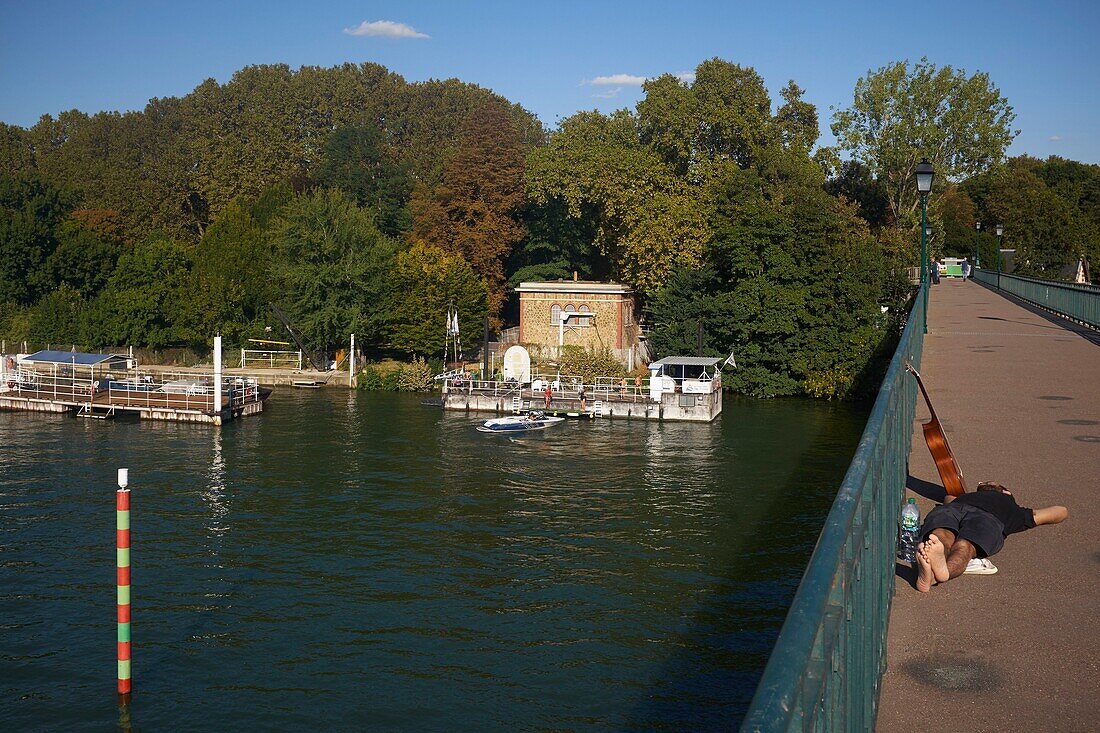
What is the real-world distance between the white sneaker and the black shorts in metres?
0.13

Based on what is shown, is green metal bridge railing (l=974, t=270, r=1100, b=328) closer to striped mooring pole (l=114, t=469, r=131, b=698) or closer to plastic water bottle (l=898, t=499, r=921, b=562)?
plastic water bottle (l=898, t=499, r=921, b=562)

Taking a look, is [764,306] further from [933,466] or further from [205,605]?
[933,466]

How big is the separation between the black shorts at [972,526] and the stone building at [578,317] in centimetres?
6463

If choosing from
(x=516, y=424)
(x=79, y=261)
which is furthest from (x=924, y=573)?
(x=79, y=261)

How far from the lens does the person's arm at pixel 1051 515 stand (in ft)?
27.8

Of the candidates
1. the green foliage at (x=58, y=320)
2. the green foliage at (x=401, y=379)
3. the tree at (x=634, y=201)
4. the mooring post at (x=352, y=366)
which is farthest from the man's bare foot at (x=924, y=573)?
the green foliage at (x=58, y=320)

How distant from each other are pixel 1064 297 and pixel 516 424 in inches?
1009

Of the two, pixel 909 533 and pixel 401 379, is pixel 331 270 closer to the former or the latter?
pixel 401 379

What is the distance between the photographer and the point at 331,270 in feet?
232

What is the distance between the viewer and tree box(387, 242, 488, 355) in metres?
71.1

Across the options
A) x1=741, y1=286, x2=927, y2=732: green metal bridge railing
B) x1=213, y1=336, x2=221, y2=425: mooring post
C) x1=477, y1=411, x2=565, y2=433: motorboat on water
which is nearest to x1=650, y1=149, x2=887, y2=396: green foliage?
x1=477, y1=411, x2=565, y2=433: motorboat on water

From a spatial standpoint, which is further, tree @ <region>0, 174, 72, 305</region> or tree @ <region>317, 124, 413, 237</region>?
tree @ <region>317, 124, 413, 237</region>

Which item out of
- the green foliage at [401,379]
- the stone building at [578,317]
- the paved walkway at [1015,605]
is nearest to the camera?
the paved walkway at [1015,605]

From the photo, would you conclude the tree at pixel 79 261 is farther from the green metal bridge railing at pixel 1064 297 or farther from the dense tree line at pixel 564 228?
the green metal bridge railing at pixel 1064 297
